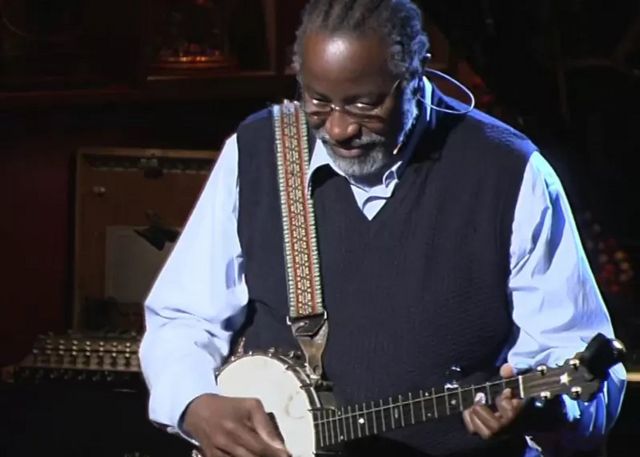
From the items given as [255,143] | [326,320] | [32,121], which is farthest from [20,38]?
[326,320]

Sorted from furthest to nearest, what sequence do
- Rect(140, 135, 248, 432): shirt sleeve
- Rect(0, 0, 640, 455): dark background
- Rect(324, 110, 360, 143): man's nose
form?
Rect(0, 0, 640, 455): dark background, Rect(140, 135, 248, 432): shirt sleeve, Rect(324, 110, 360, 143): man's nose

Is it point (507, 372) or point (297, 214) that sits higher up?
point (297, 214)

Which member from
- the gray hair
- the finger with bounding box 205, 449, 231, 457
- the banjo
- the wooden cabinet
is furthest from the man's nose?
the wooden cabinet

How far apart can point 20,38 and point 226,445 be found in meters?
2.07

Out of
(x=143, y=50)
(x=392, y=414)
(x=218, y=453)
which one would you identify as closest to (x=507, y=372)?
(x=392, y=414)

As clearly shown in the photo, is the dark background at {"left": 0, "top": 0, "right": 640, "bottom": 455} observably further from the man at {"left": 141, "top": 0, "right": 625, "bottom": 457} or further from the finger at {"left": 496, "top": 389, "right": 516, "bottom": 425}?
the finger at {"left": 496, "top": 389, "right": 516, "bottom": 425}

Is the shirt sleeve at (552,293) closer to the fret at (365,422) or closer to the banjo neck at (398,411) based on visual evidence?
the banjo neck at (398,411)

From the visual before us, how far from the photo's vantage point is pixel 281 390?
107 inches

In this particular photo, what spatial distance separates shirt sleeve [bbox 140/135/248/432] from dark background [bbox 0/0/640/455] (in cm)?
116

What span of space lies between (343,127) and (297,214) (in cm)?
29

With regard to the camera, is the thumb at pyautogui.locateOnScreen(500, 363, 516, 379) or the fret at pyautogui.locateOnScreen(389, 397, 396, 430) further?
the fret at pyautogui.locateOnScreen(389, 397, 396, 430)

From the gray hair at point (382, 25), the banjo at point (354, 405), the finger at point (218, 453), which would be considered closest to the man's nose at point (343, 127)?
the gray hair at point (382, 25)

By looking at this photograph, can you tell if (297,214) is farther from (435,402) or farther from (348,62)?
(435,402)

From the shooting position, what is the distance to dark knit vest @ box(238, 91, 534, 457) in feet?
8.46
